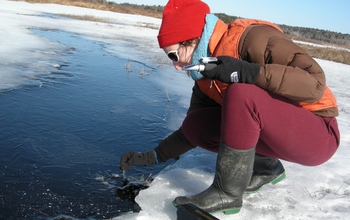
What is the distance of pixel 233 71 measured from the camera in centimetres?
143

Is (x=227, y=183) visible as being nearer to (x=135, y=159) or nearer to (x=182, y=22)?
(x=135, y=159)

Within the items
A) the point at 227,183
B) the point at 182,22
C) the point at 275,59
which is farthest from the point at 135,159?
the point at 275,59

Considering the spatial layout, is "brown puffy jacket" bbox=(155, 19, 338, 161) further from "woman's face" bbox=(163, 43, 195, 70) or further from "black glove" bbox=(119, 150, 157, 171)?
"black glove" bbox=(119, 150, 157, 171)

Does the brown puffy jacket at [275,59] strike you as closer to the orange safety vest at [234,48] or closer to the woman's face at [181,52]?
the orange safety vest at [234,48]

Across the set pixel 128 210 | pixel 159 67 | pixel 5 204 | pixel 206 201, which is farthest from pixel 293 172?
pixel 159 67

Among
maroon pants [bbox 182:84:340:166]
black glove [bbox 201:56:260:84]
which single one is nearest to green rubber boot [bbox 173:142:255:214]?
maroon pants [bbox 182:84:340:166]

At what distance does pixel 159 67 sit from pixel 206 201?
16.1 feet

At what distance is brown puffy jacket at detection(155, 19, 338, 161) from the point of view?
144cm

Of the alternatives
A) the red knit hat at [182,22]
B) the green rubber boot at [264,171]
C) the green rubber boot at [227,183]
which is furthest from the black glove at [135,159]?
the red knit hat at [182,22]

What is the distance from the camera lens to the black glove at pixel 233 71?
142 centimetres

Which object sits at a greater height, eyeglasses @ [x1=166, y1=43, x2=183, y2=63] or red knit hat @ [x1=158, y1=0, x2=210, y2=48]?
red knit hat @ [x1=158, y1=0, x2=210, y2=48]

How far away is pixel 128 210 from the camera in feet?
5.91

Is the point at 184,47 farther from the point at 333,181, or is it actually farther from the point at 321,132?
the point at 333,181

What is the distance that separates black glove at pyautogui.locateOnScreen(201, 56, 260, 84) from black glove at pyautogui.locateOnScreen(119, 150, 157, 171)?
87 cm
